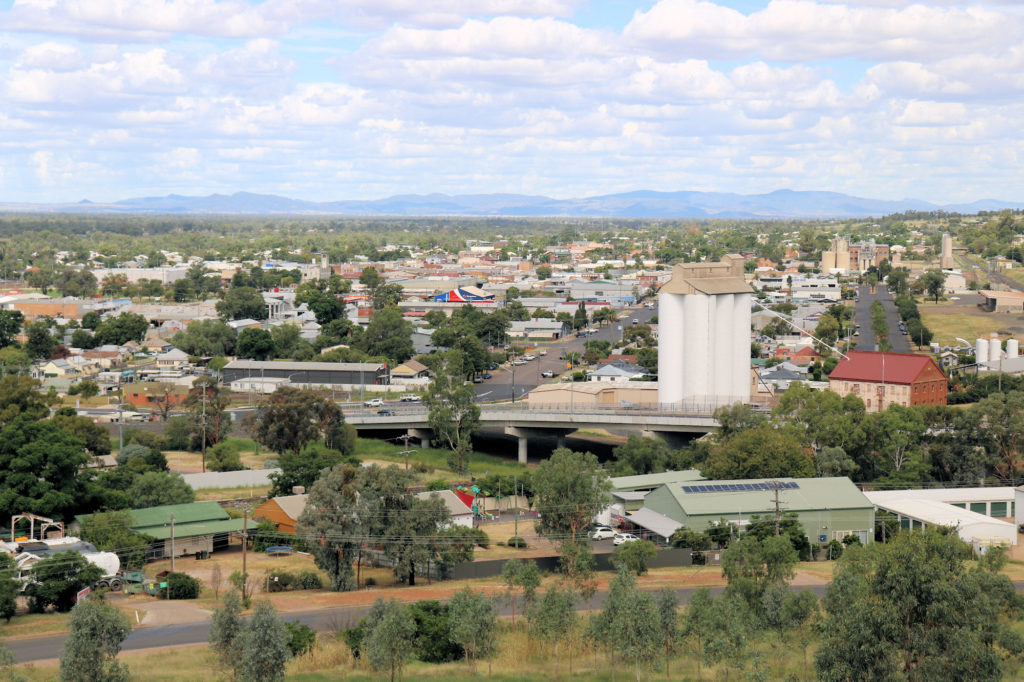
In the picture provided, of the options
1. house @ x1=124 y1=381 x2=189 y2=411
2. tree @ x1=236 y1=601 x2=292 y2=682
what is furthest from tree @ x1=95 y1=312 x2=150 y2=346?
tree @ x1=236 y1=601 x2=292 y2=682

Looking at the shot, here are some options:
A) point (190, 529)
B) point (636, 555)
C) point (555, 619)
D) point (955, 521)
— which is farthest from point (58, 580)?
point (955, 521)

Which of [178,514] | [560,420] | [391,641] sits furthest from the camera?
[560,420]

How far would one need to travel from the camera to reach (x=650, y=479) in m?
42.9

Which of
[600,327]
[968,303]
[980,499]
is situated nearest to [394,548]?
[980,499]

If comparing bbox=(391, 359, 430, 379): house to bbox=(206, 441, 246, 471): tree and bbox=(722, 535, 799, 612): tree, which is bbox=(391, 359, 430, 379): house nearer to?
bbox=(206, 441, 246, 471): tree

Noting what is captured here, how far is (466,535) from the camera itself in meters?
34.8

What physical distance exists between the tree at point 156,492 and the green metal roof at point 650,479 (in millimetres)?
14488

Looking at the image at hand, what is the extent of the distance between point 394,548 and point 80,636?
11636 millimetres

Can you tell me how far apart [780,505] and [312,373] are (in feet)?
124

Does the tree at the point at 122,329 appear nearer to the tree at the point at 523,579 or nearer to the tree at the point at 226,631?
the tree at the point at 523,579

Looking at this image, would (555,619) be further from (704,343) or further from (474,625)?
(704,343)

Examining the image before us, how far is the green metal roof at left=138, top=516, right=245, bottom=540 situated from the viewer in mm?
34750

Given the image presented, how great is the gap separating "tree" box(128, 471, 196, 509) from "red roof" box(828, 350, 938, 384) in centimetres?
3069

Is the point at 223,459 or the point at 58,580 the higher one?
the point at 58,580
